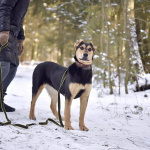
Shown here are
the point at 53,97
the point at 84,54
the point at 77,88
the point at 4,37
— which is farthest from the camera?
the point at 53,97

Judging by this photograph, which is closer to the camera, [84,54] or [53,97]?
[84,54]

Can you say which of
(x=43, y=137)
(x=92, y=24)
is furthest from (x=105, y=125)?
(x=92, y=24)

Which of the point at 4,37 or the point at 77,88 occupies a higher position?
the point at 4,37

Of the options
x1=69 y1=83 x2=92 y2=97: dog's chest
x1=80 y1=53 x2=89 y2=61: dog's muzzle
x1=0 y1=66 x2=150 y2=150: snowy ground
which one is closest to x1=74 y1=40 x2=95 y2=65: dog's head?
x1=80 y1=53 x2=89 y2=61: dog's muzzle

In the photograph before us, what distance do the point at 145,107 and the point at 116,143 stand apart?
2654mm

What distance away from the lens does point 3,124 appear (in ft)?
10.4

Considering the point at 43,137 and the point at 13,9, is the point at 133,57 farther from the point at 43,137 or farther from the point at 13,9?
the point at 43,137

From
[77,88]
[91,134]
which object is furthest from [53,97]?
[91,134]

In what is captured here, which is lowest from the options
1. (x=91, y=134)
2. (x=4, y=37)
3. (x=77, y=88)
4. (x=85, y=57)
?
(x=91, y=134)

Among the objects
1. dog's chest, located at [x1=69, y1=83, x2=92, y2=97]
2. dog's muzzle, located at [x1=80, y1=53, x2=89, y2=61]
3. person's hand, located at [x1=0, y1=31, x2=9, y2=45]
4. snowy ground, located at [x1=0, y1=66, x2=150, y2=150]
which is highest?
person's hand, located at [x1=0, y1=31, x2=9, y2=45]

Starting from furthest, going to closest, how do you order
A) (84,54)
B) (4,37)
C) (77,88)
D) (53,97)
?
(53,97), (4,37), (77,88), (84,54)

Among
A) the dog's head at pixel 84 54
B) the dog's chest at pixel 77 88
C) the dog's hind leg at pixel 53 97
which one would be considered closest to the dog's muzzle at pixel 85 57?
the dog's head at pixel 84 54

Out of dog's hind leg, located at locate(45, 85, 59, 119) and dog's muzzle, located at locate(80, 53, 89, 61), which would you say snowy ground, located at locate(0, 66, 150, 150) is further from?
dog's muzzle, located at locate(80, 53, 89, 61)

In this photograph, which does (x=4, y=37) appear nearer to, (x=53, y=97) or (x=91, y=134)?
(x=53, y=97)
